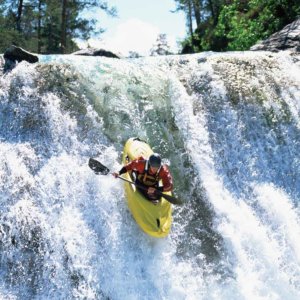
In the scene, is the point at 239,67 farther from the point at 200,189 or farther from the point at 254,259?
the point at 254,259

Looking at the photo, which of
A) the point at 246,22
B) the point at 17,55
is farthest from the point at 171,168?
the point at 246,22

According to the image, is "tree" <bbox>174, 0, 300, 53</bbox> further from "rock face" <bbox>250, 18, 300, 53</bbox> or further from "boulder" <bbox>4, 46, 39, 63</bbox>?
"boulder" <bbox>4, 46, 39, 63</bbox>

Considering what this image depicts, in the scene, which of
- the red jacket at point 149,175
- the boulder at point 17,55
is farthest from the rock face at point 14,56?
the red jacket at point 149,175

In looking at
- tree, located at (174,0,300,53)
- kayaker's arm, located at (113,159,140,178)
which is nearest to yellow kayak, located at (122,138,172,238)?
kayaker's arm, located at (113,159,140,178)

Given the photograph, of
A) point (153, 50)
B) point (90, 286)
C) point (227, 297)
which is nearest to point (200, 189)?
point (227, 297)

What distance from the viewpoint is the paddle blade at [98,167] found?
7794mm

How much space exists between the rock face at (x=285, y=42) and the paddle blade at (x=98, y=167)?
7.62 meters

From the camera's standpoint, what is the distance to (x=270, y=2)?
18391mm

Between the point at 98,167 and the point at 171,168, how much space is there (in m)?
1.67

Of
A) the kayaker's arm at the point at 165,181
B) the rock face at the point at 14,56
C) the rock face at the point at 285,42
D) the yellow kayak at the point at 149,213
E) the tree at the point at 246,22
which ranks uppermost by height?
the tree at the point at 246,22

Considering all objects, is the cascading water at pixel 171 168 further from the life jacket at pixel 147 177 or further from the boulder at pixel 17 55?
the life jacket at pixel 147 177

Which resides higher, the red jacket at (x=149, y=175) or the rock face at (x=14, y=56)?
the rock face at (x=14, y=56)

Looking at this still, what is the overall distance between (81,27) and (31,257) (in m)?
22.1

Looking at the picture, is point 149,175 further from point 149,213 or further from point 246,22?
point 246,22
